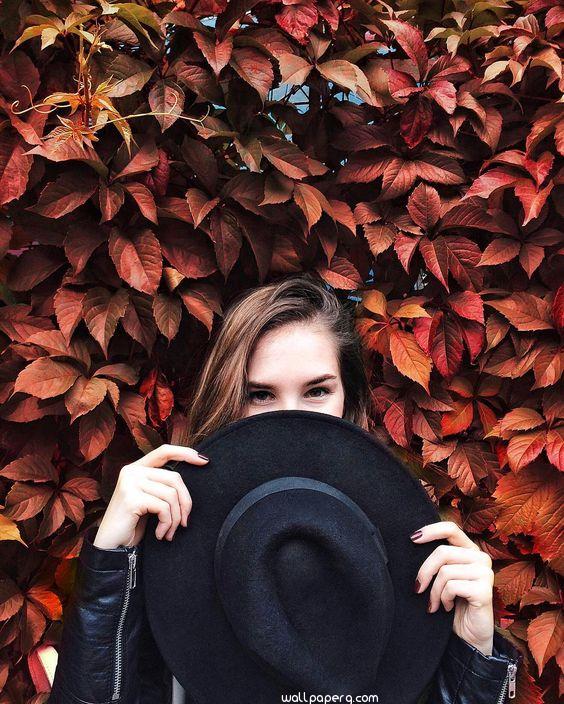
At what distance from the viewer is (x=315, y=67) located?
1.46m

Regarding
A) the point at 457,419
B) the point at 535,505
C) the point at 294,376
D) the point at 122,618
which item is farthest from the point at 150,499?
the point at 535,505

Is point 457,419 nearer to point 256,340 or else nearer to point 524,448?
point 524,448

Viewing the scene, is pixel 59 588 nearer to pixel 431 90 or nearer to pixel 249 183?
pixel 249 183

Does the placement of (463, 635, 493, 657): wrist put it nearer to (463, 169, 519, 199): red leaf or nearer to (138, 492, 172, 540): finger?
(138, 492, 172, 540): finger

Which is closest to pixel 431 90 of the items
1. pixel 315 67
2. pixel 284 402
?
pixel 315 67

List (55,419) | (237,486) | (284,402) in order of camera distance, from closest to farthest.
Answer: (237,486) < (284,402) < (55,419)

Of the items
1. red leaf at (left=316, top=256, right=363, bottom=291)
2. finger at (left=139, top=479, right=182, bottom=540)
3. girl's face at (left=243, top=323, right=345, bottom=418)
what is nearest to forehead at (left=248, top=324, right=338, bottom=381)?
girl's face at (left=243, top=323, right=345, bottom=418)

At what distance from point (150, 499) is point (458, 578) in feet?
1.77

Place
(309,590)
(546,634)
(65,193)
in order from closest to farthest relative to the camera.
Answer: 1. (309,590)
2. (65,193)
3. (546,634)

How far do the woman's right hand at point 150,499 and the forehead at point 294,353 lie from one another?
0.29m

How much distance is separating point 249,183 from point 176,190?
0.18 metres

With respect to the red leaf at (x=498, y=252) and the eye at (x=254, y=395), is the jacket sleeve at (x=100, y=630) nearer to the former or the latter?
the eye at (x=254, y=395)

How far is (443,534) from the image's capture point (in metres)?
1.20

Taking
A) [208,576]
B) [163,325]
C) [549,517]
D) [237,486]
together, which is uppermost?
[163,325]
